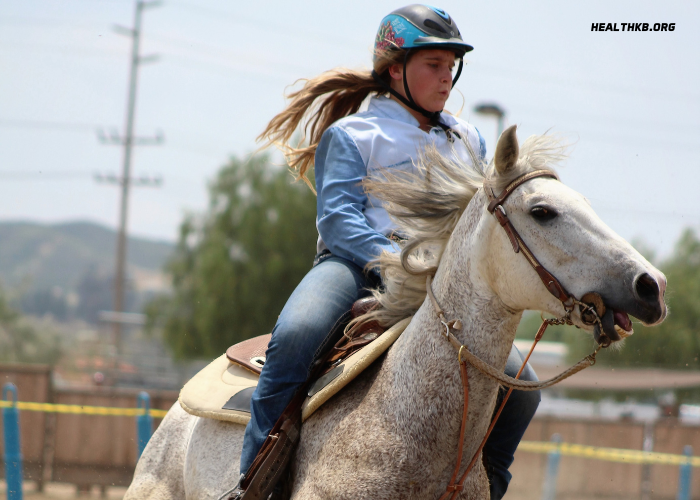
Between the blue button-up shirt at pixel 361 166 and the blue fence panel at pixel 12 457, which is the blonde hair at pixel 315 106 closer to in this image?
the blue button-up shirt at pixel 361 166

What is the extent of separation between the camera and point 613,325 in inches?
88.4

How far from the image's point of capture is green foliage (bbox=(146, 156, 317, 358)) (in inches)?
1163

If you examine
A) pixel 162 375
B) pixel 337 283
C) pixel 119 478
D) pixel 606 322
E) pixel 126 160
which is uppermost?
pixel 606 322

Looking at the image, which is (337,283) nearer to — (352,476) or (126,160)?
(352,476)

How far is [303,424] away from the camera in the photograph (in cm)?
300

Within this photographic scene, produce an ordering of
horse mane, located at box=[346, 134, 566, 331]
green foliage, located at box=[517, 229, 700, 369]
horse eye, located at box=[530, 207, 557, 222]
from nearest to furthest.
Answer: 1. horse eye, located at box=[530, 207, 557, 222]
2. horse mane, located at box=[346, 134, 566, 331]
3. green foliage, located at box=[517, 229, 700, 369]

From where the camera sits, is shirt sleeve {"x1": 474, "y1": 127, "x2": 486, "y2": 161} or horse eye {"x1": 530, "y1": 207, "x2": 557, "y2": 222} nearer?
horse eye {"x1": 530, "y1": 207, "x2": 557, "y2": 222}

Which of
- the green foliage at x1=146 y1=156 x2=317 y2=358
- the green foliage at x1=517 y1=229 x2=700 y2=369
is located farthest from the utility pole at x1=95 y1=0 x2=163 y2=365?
the green foliage at x1=517 y1=229 x2=700 y2=369

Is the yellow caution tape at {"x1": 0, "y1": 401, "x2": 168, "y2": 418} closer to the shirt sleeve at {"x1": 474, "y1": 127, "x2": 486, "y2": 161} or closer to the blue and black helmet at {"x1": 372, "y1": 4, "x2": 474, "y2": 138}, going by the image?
the shirt sleeve at {"x1": 474, "y1": 127, "x2": 486, "y2": 161}

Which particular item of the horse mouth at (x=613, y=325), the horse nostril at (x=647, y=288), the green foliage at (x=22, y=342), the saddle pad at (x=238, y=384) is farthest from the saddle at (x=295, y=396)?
the green foliage at (x=22, y=342)

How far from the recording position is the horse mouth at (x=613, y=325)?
2.24m

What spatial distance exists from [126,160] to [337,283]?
30.4 meters

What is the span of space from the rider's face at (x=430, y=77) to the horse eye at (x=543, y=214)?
1.33 m

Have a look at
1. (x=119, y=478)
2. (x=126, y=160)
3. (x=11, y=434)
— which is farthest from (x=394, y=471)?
(x=126, y=160)
